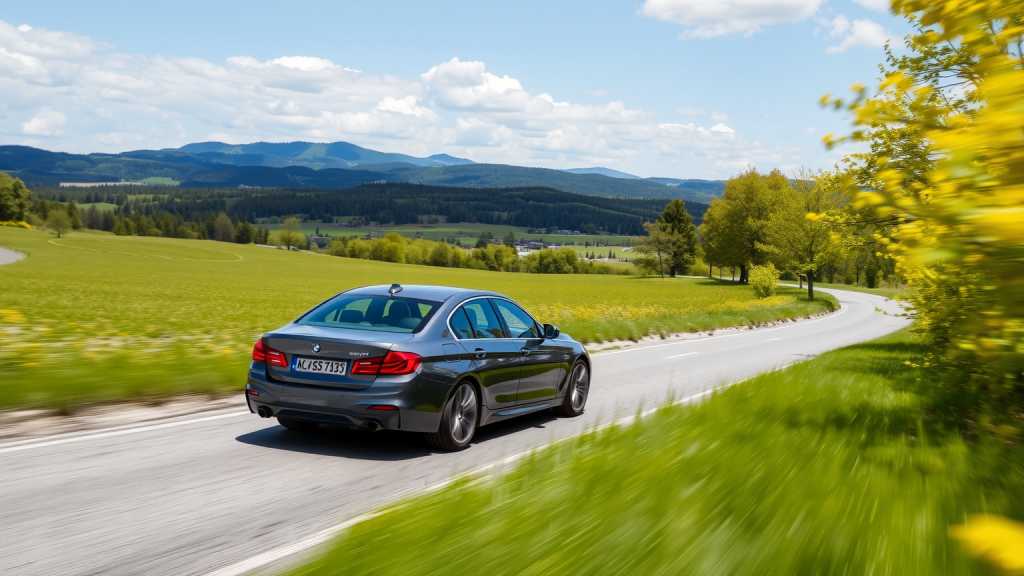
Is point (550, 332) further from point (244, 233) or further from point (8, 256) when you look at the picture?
point (244, 233)

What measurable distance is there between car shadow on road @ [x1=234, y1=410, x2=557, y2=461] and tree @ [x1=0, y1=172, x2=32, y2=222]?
137m

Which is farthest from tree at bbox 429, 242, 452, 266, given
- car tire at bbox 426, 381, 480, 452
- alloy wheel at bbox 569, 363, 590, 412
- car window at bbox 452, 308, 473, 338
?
car tire at bbox 426, 381, 480, 452

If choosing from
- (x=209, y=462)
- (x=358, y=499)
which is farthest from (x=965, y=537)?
(x=209, y=462)

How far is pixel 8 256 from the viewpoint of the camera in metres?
71.4

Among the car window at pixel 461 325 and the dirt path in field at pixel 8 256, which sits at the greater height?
the car window at pixel 461 325

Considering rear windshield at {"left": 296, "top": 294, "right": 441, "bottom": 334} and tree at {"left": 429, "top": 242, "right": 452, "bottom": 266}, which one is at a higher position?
rear windshield at {"left": 296, "top": 294, "right": 441, "bottom": 334}

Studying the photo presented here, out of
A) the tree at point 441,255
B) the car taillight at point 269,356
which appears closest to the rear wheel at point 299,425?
the car taillight at point 269,356

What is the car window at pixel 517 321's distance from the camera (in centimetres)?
870

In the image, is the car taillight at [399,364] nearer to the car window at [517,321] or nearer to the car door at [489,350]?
the car door at [489,350]

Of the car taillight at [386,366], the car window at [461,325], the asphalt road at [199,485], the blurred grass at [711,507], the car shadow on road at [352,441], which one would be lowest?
the car shadow on road at [352,441]

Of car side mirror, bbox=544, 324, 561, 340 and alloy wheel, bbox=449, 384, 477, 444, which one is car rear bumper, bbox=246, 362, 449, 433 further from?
car side mirror, bbox=544, 324, 561, 340

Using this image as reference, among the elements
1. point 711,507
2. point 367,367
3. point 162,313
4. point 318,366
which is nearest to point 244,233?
point 162,313

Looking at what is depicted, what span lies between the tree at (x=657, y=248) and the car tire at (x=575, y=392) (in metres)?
88.7

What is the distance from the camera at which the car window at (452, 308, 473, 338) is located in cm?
763
